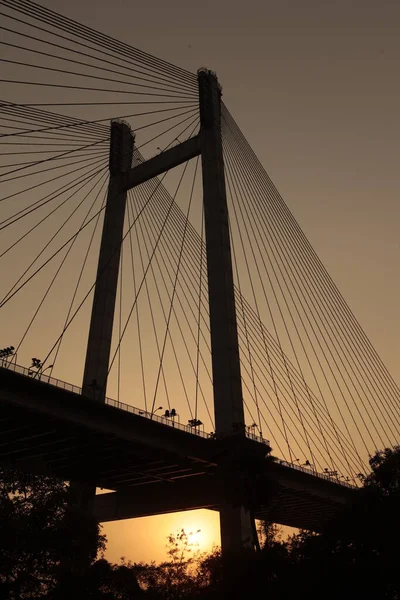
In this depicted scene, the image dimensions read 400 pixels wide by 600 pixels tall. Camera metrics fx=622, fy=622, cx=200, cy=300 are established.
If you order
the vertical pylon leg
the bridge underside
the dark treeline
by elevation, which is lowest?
the dark treeline

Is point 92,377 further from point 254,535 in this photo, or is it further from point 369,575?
point 369,575

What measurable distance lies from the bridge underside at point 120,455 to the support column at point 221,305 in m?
1.83

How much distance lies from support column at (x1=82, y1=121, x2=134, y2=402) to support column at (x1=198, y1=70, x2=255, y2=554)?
8679 mm

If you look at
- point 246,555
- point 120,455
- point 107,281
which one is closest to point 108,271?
point 107,281

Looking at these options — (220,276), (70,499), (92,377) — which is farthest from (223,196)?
(70,499)

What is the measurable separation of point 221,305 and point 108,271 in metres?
11.6

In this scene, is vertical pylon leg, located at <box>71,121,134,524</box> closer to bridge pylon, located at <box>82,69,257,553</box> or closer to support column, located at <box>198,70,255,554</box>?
bridge pylon, located at <box>82,69,257,553</box>

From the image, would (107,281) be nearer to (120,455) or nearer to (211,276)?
(211,276)

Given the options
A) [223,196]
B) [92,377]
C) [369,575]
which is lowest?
[369,575]

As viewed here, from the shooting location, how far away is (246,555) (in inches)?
1291

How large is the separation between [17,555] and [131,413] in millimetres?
18461

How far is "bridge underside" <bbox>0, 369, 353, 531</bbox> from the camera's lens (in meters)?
39.0

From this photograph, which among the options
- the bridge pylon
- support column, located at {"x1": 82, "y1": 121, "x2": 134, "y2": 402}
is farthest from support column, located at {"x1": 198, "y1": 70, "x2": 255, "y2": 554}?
support column, located at {"x1": 82, "y1": 121, "x2": 134, "y2": 402}

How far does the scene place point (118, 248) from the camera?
54125 mm
